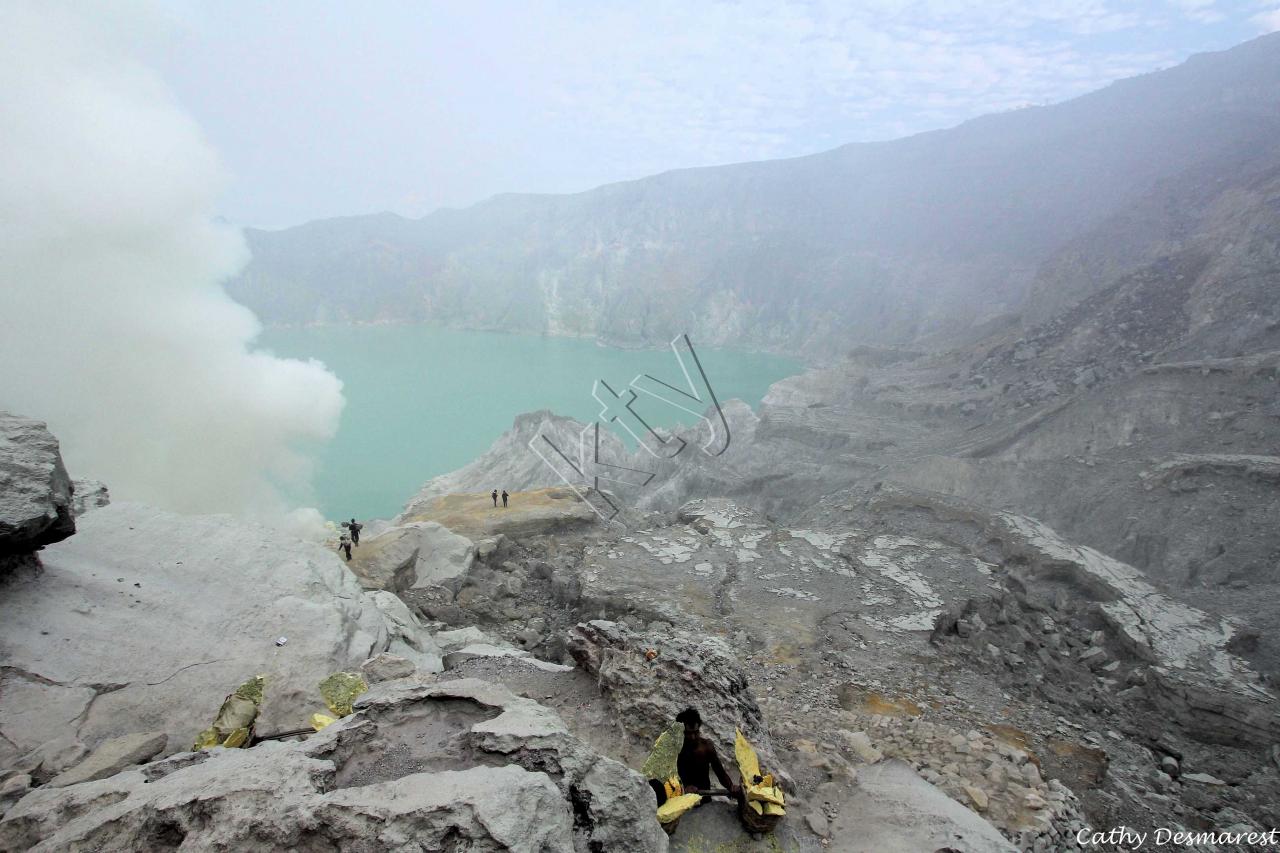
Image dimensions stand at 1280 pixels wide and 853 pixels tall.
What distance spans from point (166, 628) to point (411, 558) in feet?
18.0

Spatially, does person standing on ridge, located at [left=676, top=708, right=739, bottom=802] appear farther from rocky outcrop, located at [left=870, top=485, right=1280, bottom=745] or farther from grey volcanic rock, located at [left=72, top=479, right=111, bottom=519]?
grey volcanic rock, located at [left=72, top=479, right=111, bottom=519]

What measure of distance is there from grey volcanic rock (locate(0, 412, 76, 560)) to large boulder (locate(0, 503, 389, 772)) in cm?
86

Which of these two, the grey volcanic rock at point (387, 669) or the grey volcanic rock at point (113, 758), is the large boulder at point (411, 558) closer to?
the grey volcanic rock at point (387, 669)

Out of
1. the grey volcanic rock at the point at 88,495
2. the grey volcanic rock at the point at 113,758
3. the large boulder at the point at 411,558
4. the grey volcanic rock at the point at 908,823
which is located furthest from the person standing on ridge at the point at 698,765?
the grey volcanic rock at the point at 88,495

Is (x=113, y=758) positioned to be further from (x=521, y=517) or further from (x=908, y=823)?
(x=521, y=517)

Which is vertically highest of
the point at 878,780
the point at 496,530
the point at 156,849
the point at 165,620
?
the point at 156,849

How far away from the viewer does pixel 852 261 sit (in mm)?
72688

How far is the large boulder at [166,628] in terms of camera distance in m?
5.54

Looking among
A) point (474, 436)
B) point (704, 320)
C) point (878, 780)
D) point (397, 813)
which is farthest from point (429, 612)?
point (704, 320)

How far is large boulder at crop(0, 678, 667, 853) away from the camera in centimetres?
288

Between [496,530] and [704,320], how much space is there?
218 ft

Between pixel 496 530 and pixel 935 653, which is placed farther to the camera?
pixel 496 530

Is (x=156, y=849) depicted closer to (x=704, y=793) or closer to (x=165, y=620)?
(x=704, y=793)

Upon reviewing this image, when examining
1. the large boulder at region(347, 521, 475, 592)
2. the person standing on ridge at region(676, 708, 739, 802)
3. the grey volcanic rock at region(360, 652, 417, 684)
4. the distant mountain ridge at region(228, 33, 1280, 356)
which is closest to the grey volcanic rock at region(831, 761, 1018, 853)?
the person standing on ridge at region(676, 708, 739, 802)
